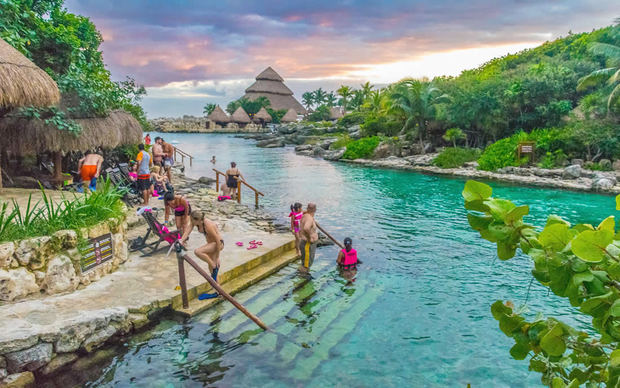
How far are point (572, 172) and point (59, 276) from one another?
Result: 2345 centimetres

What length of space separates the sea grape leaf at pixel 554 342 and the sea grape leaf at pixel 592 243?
391 mm

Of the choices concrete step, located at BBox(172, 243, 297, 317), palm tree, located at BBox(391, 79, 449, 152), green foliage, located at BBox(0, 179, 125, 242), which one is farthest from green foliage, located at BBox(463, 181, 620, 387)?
palm tree, located at BBox(391, 79, 449, 152)

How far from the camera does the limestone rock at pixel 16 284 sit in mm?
5512

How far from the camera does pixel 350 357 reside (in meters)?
5.82

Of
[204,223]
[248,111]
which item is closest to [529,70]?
[204,223]

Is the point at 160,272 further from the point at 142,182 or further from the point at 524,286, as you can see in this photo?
the point at 524,286

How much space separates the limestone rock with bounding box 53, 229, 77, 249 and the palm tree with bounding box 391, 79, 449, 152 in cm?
2858

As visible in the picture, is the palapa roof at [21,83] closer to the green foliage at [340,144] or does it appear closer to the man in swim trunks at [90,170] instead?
the man in swim trunks at [90,170]

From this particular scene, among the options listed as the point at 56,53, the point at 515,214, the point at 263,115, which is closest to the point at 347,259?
the point at 515,214

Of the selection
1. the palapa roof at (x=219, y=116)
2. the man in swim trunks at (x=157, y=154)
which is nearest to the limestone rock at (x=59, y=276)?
the man in swim trunks at (x=157, y=154)

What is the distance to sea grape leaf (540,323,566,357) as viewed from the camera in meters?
1.54

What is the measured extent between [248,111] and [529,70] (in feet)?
184

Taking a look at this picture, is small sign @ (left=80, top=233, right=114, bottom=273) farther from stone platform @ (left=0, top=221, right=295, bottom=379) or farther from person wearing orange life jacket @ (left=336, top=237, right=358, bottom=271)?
person wearing orange life jacket @ (left=336, top=237, right=358, bottom=271)

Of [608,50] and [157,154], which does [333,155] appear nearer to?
[608,50]
